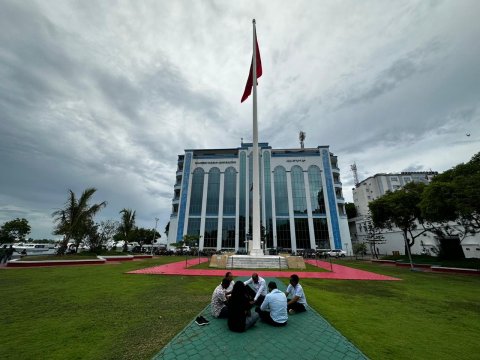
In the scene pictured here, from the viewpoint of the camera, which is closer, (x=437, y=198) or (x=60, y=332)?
(x=60, y=332)

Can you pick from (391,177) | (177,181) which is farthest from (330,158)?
(177,181)

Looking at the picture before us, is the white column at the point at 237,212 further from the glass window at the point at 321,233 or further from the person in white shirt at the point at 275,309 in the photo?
the person in white shirt at the point at 275,309

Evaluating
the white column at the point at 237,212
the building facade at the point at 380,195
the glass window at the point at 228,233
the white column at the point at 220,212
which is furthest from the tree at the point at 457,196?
the white column at the point at 220,212

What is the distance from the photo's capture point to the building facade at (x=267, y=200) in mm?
38344

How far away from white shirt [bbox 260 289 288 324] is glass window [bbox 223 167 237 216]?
35.9m

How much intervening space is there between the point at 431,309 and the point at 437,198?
561 inches

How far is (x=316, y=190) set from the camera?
41.1 m

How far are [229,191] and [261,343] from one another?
1517 inches

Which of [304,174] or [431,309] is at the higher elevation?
[304,174]

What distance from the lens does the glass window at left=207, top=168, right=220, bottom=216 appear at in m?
41.7

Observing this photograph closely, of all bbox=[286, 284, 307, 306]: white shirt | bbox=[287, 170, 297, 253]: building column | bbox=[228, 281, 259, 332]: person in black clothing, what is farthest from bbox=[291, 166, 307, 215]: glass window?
bbox=[228, 281, 259, 332]: person in black clothing

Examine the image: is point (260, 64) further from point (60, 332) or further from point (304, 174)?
point (304, 174)

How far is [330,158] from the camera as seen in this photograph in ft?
143

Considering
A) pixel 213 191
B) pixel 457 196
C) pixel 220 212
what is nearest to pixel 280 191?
pixel 220 212
